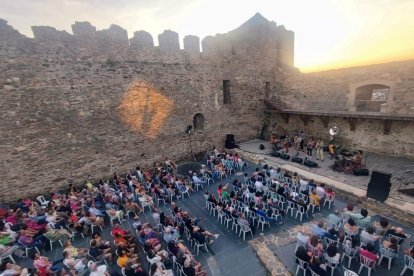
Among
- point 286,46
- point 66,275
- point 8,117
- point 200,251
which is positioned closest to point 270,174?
point 200,251

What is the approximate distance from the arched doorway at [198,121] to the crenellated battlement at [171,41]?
4529mm

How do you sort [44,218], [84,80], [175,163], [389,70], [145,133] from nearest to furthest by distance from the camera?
[44,218]
[84,80]
[389,70]
[145,133]
[175,163]

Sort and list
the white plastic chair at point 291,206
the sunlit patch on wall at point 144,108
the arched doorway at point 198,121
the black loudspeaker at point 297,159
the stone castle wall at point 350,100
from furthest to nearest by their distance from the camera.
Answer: the arched doorway at point 198,121 < the black loudspeaker at point 297,159 < the sunlit patch on wall at point 144,108 < the stone castle wall at point 350,100 < the white plastic chair at point 291,206

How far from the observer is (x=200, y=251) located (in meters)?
7.32

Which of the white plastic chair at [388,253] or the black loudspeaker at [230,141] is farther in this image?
the black loudspeaker at [230,141]

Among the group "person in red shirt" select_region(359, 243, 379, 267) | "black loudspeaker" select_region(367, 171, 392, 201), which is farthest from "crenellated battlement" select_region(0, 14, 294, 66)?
"person in red shirt" select_region(359, 243, 379, 267)

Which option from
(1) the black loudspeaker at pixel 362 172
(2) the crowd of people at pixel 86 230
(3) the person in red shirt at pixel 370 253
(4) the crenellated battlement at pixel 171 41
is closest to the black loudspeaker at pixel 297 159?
(1) the black loudspeaker at pixel 362 172

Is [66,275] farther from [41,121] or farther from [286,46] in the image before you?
[286,46]

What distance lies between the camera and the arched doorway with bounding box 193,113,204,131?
16.7 meters

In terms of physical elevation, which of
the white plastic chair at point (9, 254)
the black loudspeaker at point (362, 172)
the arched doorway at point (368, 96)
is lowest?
the white plastic chair at point (9, 254)

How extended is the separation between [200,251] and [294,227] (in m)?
3.51

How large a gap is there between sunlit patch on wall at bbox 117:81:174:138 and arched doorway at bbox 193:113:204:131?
2.38 m

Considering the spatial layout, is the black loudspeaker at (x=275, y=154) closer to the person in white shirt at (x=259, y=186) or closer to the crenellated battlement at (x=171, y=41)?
the person in white shirt at (x=259, y=186)

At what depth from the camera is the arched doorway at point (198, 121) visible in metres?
16.7
